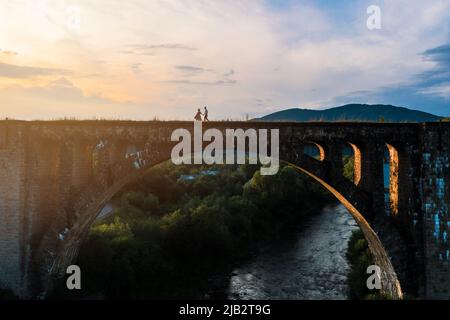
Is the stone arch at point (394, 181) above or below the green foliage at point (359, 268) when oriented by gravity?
above

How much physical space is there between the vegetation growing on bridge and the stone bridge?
4087mm

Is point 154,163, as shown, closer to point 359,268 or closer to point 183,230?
point 183,230

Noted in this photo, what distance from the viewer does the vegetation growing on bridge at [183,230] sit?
1747 centimetres

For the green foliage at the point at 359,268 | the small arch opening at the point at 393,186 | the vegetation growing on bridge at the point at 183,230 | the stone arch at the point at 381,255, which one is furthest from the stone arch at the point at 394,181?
the vegetation growing on bridge at the point at 183,230

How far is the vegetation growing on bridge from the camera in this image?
57.3 feet

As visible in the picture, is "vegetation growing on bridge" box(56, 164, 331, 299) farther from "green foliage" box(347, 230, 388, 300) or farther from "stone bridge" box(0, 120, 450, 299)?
"green foliage" box(347, 230, 388, 300)

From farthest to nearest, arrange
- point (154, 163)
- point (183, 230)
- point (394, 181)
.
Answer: point (183, 230), point (394, 181), point (154, 163)

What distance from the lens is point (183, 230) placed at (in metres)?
22.7

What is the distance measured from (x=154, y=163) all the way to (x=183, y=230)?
1030 centimetres

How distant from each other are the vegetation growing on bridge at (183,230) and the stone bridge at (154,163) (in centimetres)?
409

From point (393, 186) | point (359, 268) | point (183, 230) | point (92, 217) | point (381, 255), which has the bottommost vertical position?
point (359, 268)

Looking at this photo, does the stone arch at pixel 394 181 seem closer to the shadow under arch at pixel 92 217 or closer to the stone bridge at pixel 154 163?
the stone bridge at pixel 154 163

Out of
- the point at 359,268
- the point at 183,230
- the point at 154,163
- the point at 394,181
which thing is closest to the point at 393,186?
the point at 394,181
